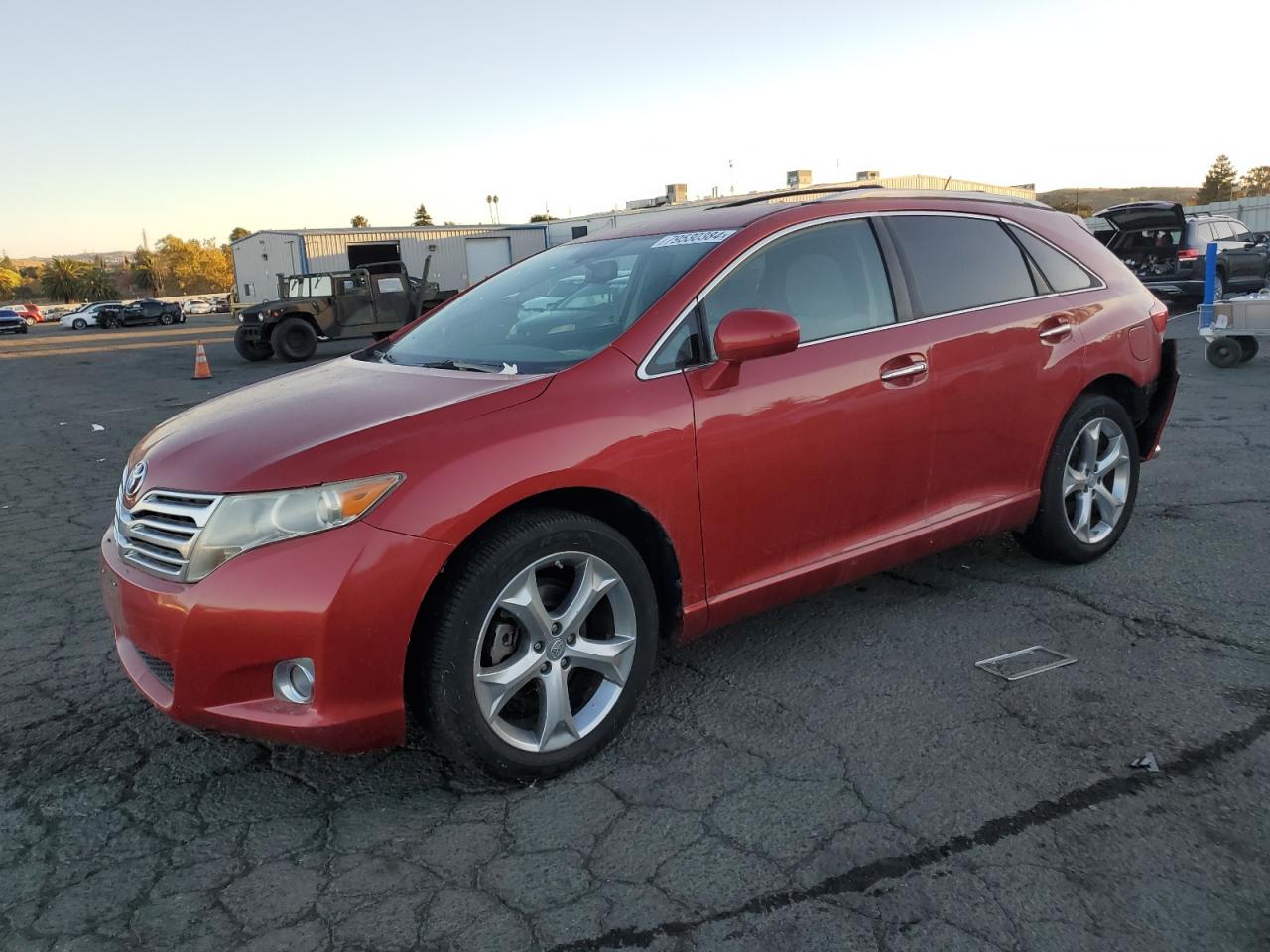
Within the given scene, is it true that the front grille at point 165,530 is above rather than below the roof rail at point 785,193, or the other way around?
below

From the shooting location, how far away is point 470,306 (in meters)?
3.94

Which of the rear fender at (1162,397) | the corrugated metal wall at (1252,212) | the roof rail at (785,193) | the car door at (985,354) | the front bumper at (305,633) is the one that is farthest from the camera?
the corrugated metal wall at (1252,212)

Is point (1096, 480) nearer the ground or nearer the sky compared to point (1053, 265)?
nearer the ground

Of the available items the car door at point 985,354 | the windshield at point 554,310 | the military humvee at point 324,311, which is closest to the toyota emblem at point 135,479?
the windshield at point 554,310

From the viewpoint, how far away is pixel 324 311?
1970 cm

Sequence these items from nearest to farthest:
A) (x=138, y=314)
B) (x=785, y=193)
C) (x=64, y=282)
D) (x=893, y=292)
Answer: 1. (x=893, y=292)
2. (x=785, y=193)
3. (x=138, y=314)
4. (x=64, y=282)

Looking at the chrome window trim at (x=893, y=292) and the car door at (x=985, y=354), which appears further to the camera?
the car door at (x=985, y=354)

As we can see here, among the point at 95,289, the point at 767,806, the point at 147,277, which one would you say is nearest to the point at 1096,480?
the point at 767,806

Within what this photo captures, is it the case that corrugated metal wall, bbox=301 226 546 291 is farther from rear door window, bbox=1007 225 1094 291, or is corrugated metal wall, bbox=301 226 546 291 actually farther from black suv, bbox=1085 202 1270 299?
rear door window, bbox=1007 225 1094 291

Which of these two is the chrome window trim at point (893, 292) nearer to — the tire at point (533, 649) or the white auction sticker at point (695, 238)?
the white auction sticker at point (695, 238)

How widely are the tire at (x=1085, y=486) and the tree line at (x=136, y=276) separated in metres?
67.3

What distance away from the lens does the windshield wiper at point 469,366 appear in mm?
3072

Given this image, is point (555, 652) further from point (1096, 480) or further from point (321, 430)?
point (1096, 480)

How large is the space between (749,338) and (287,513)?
145 centimetres
